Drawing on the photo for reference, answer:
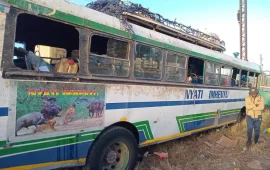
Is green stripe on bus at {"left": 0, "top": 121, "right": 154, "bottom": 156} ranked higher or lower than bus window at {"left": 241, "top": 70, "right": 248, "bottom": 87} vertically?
lower

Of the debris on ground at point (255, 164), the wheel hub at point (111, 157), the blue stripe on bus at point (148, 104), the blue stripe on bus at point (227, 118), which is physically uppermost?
the blue stripe on bus at point (148, 104)

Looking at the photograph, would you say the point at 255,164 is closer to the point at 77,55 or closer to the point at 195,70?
the point at 195,70

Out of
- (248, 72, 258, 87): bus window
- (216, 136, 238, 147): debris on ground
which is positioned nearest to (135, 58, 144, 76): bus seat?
(216, 136, 238, 147): debris on ground

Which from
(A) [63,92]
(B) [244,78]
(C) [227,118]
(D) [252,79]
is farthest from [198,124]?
(D) [252,79]

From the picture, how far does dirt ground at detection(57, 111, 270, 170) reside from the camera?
5.04m

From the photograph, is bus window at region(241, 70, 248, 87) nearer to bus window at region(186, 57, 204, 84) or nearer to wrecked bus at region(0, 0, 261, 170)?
bus window at region(186, 57, 204, 84)

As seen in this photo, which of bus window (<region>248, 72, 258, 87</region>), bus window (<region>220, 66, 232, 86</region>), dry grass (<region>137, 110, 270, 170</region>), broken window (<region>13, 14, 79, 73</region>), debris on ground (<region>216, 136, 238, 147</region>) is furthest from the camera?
bus window (<region>248, 72, 258, 87</region>)

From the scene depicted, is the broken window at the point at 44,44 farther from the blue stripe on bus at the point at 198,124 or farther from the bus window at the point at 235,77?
Result: the bus window at the point at 235,77

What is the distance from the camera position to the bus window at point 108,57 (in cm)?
371

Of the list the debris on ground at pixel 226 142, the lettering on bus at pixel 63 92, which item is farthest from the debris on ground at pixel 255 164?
the lettering on bus at pixel 63 92

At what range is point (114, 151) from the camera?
4160 mm

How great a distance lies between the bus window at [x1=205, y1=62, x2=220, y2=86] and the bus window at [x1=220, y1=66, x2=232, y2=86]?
0.96 ft

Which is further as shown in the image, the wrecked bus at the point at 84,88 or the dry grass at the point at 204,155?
the dry grass at the point at 204,155

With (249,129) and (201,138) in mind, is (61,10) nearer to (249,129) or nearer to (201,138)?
(201,138)
